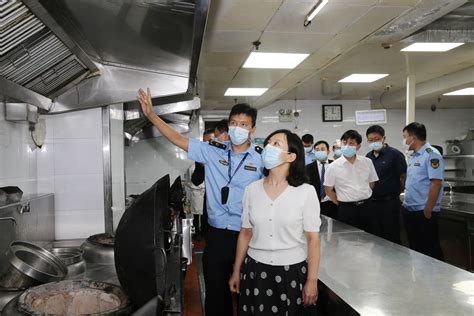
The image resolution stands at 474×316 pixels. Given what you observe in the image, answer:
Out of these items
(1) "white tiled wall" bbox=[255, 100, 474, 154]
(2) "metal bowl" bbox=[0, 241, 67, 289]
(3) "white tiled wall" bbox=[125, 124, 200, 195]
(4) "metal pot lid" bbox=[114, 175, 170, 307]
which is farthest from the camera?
(1) "white tiled wall" bbox=[255, 100, 474, 154]

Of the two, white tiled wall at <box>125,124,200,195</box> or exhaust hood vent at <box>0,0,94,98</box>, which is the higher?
exhaust hood vent at <box>0,0,94,98</box>

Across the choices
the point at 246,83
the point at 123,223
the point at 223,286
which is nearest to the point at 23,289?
the point at 123,223

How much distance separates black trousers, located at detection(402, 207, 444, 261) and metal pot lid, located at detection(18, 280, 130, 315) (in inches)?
133

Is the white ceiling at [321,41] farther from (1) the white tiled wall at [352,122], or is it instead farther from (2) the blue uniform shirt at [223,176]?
(1) the white tiled wall at [352,122]

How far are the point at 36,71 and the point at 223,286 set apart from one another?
1.68 metres

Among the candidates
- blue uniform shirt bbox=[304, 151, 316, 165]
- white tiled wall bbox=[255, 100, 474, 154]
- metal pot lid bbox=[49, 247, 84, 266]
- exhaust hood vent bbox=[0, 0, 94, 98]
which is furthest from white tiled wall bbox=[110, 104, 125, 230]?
white tiled wall bbox=[255, 100, 474, 154]

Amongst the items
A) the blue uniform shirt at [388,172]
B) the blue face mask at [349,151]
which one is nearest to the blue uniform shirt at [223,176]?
the blue face mask at [349,151]

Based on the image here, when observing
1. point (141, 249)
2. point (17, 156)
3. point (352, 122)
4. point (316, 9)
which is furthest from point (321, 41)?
point (352, 122)

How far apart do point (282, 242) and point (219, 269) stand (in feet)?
1.83

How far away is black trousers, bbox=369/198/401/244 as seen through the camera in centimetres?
415

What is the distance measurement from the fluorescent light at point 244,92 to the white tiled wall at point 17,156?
4.39 m

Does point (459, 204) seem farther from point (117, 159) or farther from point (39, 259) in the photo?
point (39, 259)

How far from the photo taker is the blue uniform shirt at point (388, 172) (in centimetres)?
440

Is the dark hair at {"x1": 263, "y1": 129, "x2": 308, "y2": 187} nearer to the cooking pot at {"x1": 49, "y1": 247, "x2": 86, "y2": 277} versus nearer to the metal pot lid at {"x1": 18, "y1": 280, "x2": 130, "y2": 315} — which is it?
the metal pot lid at {"x1": 18, "y1": 280, "x2": 130, "y2": 315}
